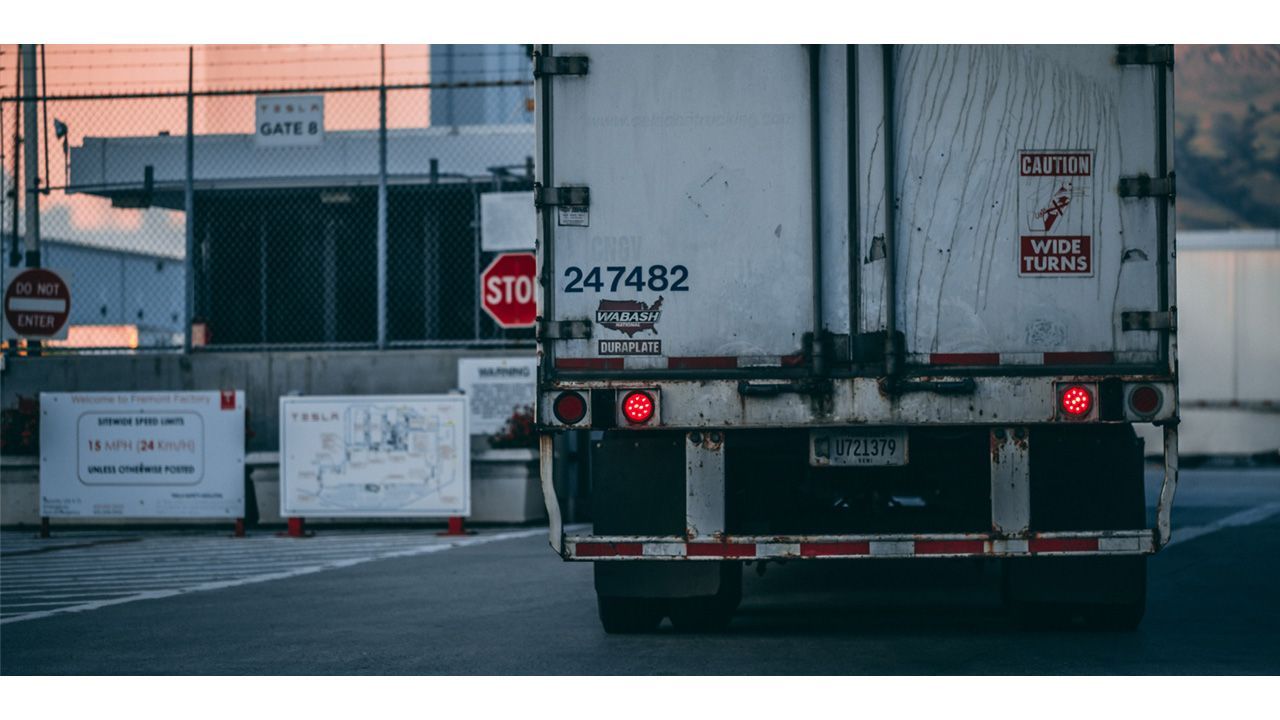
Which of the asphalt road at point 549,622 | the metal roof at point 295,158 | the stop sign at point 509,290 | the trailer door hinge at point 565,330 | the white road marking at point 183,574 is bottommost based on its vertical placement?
the white road marking at point 183,574

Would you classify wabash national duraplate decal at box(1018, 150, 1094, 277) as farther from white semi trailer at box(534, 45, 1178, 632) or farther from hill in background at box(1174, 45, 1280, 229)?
hill in background at box(1174, 45, 1280, 229)

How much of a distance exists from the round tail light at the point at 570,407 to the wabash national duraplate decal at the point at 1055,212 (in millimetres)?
2215

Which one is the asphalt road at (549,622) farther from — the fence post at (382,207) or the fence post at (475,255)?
the fence post at (475,255)

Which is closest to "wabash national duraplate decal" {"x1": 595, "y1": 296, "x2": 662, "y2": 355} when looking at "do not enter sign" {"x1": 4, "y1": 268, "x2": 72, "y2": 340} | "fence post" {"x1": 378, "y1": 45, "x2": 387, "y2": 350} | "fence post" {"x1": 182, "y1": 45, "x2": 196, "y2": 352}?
"fence post" {"x1": 378, "y1": 45, "x2": 387, "y2": 350}

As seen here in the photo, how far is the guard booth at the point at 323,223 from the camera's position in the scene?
2312 cm

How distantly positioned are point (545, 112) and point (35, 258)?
13536mm

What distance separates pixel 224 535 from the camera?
17672 millimetres

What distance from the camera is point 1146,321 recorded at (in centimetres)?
769

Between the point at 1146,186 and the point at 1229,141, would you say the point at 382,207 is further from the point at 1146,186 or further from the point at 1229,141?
the point at 1229,141

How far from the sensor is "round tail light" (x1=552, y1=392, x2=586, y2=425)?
7.87 m

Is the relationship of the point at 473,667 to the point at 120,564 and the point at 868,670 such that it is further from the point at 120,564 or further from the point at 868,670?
the point at 120,564

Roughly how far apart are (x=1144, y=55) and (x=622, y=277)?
272cm

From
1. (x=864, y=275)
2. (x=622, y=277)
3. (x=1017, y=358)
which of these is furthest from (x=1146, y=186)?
(x=622, y=277)

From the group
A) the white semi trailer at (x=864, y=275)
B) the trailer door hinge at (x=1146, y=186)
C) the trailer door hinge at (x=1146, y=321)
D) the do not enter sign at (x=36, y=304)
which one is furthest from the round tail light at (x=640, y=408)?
the do not enter sign at (x=36, y=304)
